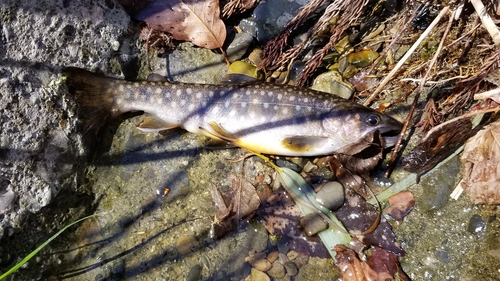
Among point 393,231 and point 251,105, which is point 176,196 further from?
point 393,231

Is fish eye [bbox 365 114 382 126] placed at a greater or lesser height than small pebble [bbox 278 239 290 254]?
greater

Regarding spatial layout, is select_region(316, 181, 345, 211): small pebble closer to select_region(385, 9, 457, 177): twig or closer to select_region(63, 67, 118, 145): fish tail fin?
select_region(385, 9, 457, 177): twig

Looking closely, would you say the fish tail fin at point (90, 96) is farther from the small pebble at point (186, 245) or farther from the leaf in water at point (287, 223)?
the leaf in water at point (287, 223)

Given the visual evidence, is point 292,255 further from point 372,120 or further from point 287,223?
point 372,120

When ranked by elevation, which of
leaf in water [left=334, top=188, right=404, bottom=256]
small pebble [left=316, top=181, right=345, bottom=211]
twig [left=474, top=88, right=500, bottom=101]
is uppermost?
twig [left=474, top=88, right=500, bottom=101]

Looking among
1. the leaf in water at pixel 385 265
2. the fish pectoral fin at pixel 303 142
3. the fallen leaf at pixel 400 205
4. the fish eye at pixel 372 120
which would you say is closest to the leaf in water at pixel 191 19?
the fish pectoral fin at pixel 303 142

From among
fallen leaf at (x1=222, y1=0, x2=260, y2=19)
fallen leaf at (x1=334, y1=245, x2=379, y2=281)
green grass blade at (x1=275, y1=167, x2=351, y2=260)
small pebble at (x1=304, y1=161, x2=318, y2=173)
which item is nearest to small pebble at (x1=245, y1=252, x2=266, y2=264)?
green grass blade at (x1=275, y1=167, x2=351, y2=260)

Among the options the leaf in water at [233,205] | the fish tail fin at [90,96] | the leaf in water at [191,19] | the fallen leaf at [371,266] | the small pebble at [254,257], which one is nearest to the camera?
the fallen leaf at [371,266]
